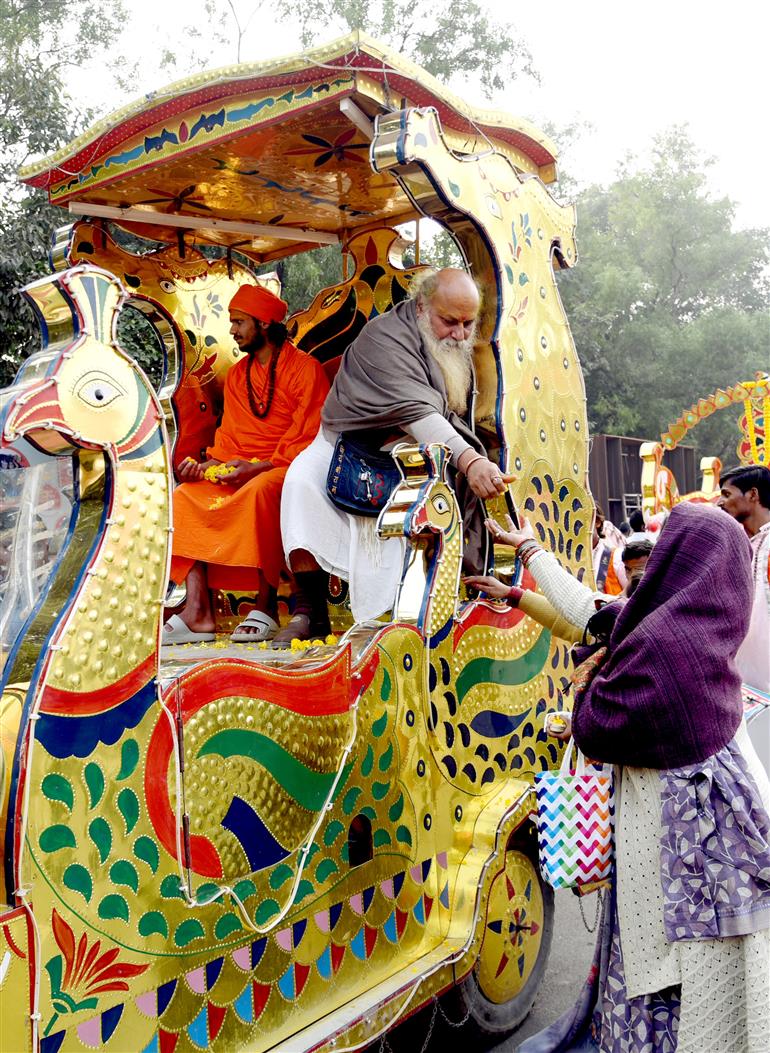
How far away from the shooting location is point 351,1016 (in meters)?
2.38

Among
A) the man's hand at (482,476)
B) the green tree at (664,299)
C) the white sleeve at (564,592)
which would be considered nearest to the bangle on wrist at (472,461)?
the man's hand at (482,476)

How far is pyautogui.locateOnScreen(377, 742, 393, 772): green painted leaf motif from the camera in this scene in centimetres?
268

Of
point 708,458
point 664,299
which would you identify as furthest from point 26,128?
point 664,299

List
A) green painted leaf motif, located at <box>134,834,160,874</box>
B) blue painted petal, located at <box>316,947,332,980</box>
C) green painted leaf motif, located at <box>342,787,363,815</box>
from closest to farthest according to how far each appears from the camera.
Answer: green painted leaf motif, located at <box>134,834,160,874</box>
blue painted petal, located at <box>316,947,332,980</box>
green painted leaf motif, located at <box>342,787,363,815</box>

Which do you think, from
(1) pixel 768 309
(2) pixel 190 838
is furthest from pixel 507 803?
(1) pixel 768 309

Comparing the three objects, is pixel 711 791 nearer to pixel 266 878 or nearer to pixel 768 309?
pixel 266 878

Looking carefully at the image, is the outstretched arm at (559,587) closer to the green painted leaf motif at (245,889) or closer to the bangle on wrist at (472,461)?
the bangle on wrist at (472,461)

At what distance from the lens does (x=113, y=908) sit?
186cm

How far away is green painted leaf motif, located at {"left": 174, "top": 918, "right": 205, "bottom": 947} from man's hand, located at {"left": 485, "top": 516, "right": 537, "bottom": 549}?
1482 mm

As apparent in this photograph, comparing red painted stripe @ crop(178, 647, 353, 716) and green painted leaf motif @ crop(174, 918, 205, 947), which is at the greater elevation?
red painted stripe @ crop(178, 647, 353, 716)

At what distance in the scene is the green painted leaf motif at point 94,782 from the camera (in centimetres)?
181

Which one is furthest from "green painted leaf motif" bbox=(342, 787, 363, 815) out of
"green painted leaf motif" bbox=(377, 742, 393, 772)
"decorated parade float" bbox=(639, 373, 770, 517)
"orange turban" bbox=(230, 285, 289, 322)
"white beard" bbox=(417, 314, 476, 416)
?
"decorated parade float" bbox=(639, 373, 770, 517)

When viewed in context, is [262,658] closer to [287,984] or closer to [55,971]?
[287,984]

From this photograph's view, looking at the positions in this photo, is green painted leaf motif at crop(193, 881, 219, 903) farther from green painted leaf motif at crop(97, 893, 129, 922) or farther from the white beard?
the white beard
